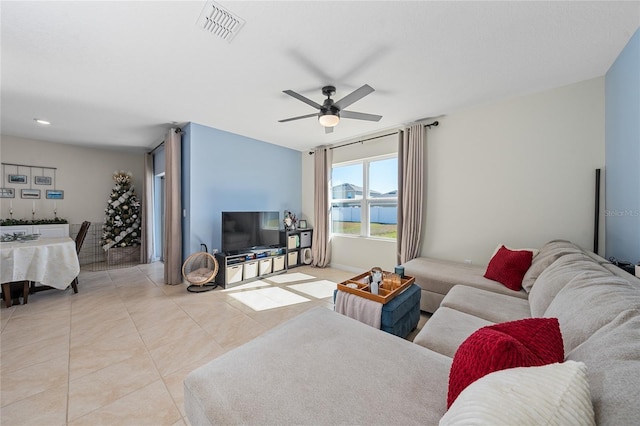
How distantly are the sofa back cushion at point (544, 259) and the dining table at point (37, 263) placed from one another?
5.16m

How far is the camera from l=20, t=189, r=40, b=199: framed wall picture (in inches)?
169

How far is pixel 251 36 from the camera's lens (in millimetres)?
1720

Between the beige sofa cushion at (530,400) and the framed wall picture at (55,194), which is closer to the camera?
the beige sofa cushion at (530,400)

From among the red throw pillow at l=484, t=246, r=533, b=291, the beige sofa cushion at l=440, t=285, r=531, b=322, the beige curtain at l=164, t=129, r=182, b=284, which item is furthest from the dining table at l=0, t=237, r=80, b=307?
the red throw pillow at l=484, t=246, r=533, b=291

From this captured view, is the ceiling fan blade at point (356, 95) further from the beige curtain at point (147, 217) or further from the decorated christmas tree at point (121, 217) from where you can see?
the decorated christmas tree at point (121, 217)

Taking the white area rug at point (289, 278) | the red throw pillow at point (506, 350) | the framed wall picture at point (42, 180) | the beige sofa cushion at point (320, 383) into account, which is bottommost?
the white area rug at point (289, 278)

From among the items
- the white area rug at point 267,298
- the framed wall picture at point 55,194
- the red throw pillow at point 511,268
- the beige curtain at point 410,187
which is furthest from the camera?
the framed wall picture at point 55,194

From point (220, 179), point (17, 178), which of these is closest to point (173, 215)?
point (220, 179)

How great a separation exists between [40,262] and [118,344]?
190 cm

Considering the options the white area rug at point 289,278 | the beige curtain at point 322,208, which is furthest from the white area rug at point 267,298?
the beige curtain at point 322,208

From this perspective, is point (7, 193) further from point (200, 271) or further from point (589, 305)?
point (589, 305)

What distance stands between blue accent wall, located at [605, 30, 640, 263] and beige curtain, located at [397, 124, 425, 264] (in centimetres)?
172

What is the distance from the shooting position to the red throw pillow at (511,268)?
2152mm

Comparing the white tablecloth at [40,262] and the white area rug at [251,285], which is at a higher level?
the white tablecloth at [40,262]
